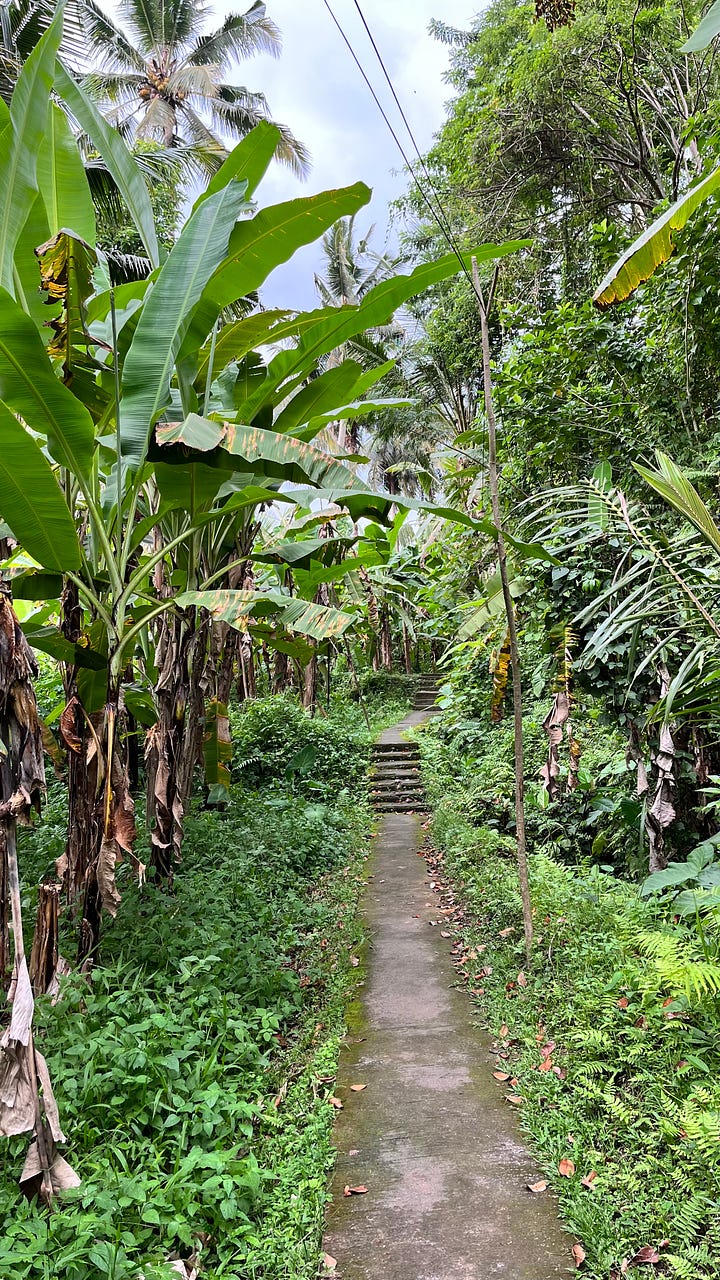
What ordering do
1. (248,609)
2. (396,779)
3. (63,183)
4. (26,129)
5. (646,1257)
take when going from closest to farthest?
1. (646,1257)
2. (26,129)
3. (248,609)
4. (63,183)
5. (396,779)

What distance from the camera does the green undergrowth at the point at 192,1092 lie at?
6.82 feet

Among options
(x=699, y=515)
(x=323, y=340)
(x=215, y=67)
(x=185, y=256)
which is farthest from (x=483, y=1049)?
(x=215, y=67)

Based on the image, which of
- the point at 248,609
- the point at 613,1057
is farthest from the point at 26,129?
the point at 613,1057

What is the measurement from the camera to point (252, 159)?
3.48m

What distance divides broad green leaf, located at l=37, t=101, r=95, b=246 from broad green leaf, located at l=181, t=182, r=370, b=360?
69 cm

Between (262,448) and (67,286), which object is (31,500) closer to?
(67,286)

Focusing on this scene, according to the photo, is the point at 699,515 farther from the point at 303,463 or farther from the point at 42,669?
the point at 42,669

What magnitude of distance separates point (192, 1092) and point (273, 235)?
375cm

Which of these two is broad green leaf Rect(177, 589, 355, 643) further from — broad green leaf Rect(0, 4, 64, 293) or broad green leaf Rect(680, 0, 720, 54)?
broad green leaf Rect(680, 0, 720, 54)

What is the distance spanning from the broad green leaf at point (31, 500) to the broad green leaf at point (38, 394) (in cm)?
18

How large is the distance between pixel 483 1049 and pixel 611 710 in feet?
6.84

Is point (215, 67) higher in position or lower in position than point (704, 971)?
higher

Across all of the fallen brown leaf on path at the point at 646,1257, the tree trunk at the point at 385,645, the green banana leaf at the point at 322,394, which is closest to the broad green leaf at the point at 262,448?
the green banana leaf at the point at 322,394

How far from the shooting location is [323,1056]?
3.45 m
